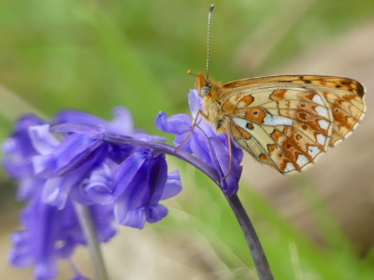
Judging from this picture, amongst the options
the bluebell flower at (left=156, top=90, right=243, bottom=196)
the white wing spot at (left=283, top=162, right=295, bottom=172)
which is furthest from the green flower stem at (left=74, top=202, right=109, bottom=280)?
the white wing spot at (left=283, top=162, right=295, bottom=172)

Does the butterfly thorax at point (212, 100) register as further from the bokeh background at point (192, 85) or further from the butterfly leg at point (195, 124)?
the bokeh background at point (192, 85)

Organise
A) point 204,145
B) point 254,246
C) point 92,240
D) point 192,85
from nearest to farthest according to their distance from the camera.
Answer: point 254,246 < point 204,145 < point 92,240 < point 192,85

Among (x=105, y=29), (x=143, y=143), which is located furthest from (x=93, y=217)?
(x=105, y=29)

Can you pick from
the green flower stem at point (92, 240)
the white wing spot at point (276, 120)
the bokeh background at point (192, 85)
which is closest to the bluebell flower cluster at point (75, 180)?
the green flower stem at point (92, 240)

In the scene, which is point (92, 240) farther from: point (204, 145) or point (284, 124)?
point (284, 124)

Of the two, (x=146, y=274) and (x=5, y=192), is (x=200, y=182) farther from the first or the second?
(x=5, y=192)

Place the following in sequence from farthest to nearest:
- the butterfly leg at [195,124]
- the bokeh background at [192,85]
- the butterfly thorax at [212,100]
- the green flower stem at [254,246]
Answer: the bokeh background at [192,85]
the butterfly thorax at [212,100]
the butterfly leg at [195,124]
the green flower stem at [254,246]

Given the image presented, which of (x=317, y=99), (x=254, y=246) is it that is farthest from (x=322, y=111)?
(x=254, y=246)
